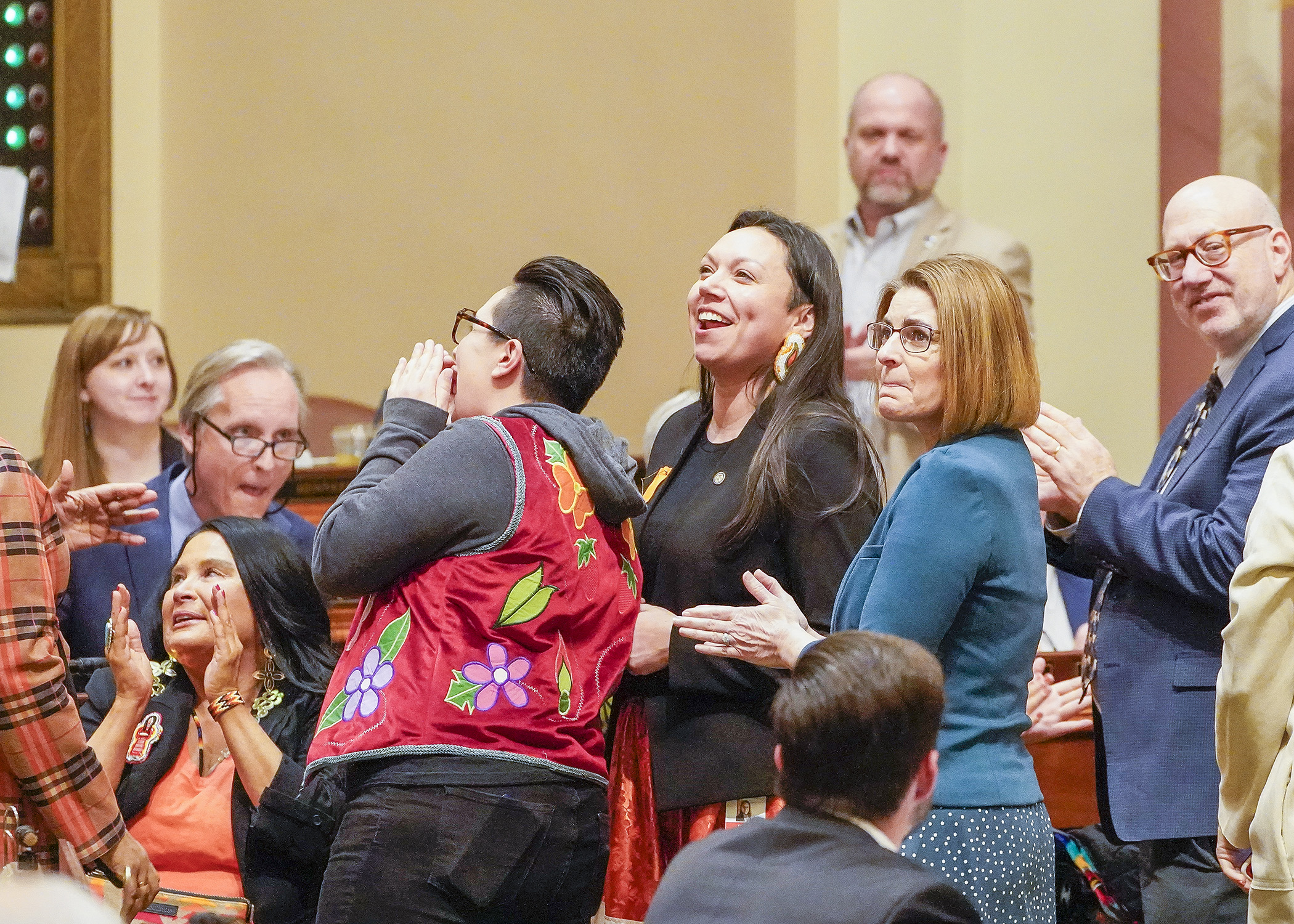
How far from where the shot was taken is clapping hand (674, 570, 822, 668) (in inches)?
82.2

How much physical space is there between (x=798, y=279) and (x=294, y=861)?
129 cm

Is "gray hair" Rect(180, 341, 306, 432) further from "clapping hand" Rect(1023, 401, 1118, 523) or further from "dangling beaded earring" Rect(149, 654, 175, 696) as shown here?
"clapping hand" Rect(1023, 401, 1118, 523)

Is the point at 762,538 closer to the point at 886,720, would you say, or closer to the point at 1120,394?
the point at 886,720

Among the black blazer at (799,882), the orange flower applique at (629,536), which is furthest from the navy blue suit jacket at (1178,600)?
the black blazer at (799,882)

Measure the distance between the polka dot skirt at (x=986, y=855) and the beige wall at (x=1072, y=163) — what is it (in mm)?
3528

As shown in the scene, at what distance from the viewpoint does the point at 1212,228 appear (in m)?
2.60

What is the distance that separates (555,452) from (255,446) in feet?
5.48

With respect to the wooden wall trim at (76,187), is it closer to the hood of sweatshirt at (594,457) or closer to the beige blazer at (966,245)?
the beige blazer at (966,245)

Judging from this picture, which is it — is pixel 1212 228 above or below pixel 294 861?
above

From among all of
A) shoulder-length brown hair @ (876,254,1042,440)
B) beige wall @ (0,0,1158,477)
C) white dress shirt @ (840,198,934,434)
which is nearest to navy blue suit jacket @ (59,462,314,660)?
shoulder-length brown hair @ (876,254,1042,440)

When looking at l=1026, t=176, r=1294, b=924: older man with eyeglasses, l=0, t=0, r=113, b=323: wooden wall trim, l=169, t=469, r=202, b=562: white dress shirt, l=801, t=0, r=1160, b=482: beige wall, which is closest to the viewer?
l=1026, t=176, r=1294, b=924: older man with eyeglasses

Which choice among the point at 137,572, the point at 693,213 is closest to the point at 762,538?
the point at 137,572

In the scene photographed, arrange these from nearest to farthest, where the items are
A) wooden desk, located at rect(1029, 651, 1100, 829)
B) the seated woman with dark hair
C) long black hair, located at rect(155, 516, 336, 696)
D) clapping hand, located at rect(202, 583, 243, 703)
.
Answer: the seated woman with dark hair < clapping hand, located at rect(202, 583, 243, 703) < long black hair, located at rect(155, 516, 336, 696) < wooden desk, located at rect(1029, 651, 1100, 829)

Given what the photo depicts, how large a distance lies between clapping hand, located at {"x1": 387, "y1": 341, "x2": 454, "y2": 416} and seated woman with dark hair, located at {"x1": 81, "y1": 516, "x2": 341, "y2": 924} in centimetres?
71
